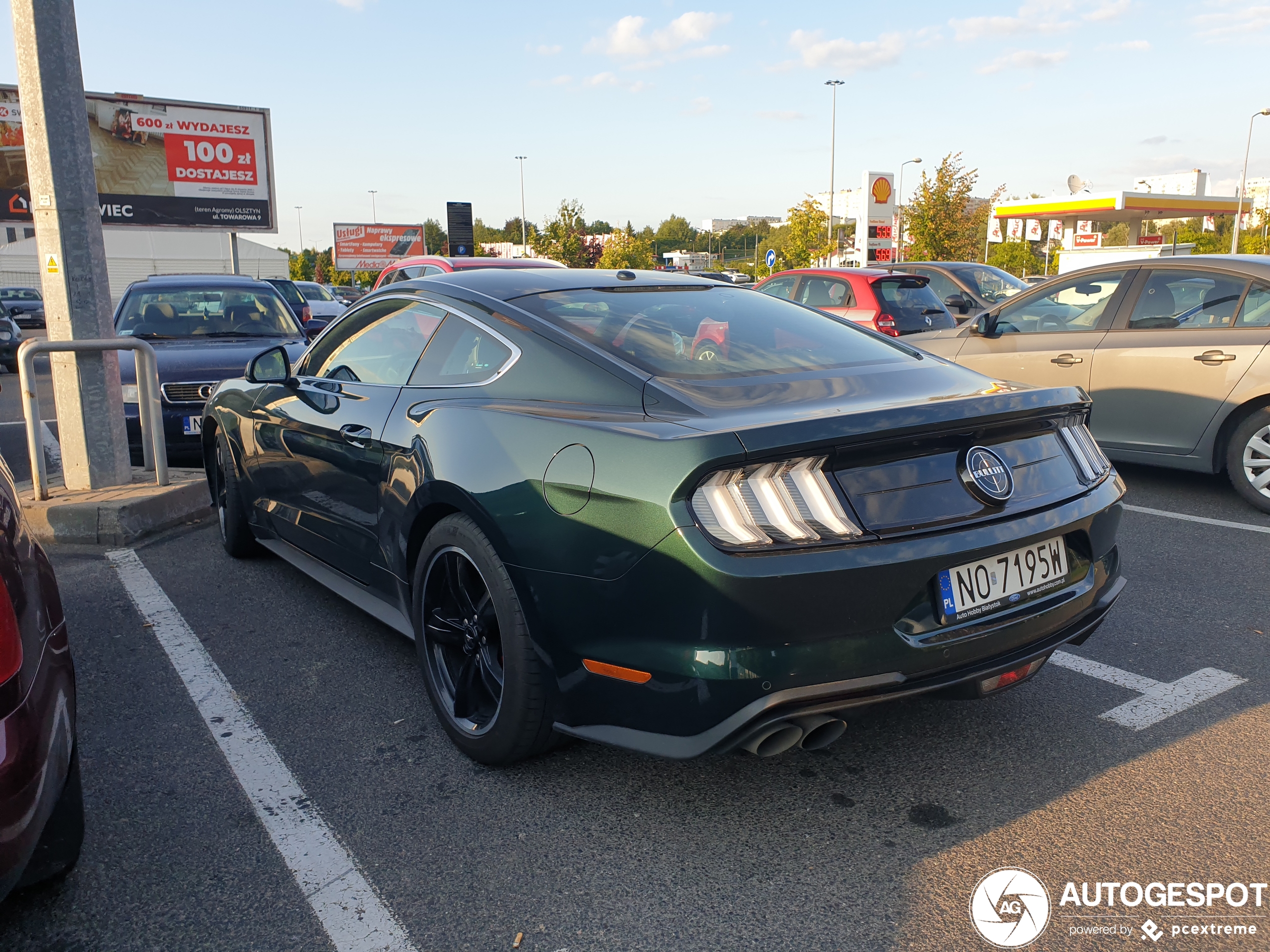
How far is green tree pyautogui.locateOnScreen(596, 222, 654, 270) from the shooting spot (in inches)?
2282

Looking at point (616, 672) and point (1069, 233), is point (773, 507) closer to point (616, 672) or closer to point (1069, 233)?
point (616, 672)

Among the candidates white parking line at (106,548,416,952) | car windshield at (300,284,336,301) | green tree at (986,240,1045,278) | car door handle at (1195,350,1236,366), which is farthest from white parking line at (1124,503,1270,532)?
green tree at (986,240,1045,278)

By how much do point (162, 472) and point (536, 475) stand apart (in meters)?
4.49

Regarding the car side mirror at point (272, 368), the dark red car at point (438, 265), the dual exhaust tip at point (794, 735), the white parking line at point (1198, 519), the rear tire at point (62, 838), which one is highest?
the dark red car at point (438, 265)

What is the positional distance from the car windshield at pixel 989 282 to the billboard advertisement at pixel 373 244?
51928 mm

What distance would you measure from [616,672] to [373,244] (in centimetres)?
6303

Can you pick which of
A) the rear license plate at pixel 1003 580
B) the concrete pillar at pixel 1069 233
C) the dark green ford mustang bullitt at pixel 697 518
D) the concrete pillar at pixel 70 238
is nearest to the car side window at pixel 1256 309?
the dark green ford mustang bullitt at pixel 697 518

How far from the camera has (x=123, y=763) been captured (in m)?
3.03

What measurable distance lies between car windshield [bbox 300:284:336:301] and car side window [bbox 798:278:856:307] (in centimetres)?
1775

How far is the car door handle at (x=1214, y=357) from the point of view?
5.96m

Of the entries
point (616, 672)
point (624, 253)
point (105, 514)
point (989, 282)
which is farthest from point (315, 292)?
point (624, 253)

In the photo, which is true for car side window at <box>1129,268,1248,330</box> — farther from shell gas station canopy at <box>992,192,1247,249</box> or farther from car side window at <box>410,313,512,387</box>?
shell gas station canopy at <box>992,192,1247,249</box>

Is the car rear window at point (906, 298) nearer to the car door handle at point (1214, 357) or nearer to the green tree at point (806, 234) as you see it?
the car door handle at point (1214, 357)

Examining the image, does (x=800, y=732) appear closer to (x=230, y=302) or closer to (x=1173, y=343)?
(x=1173, y=343)
